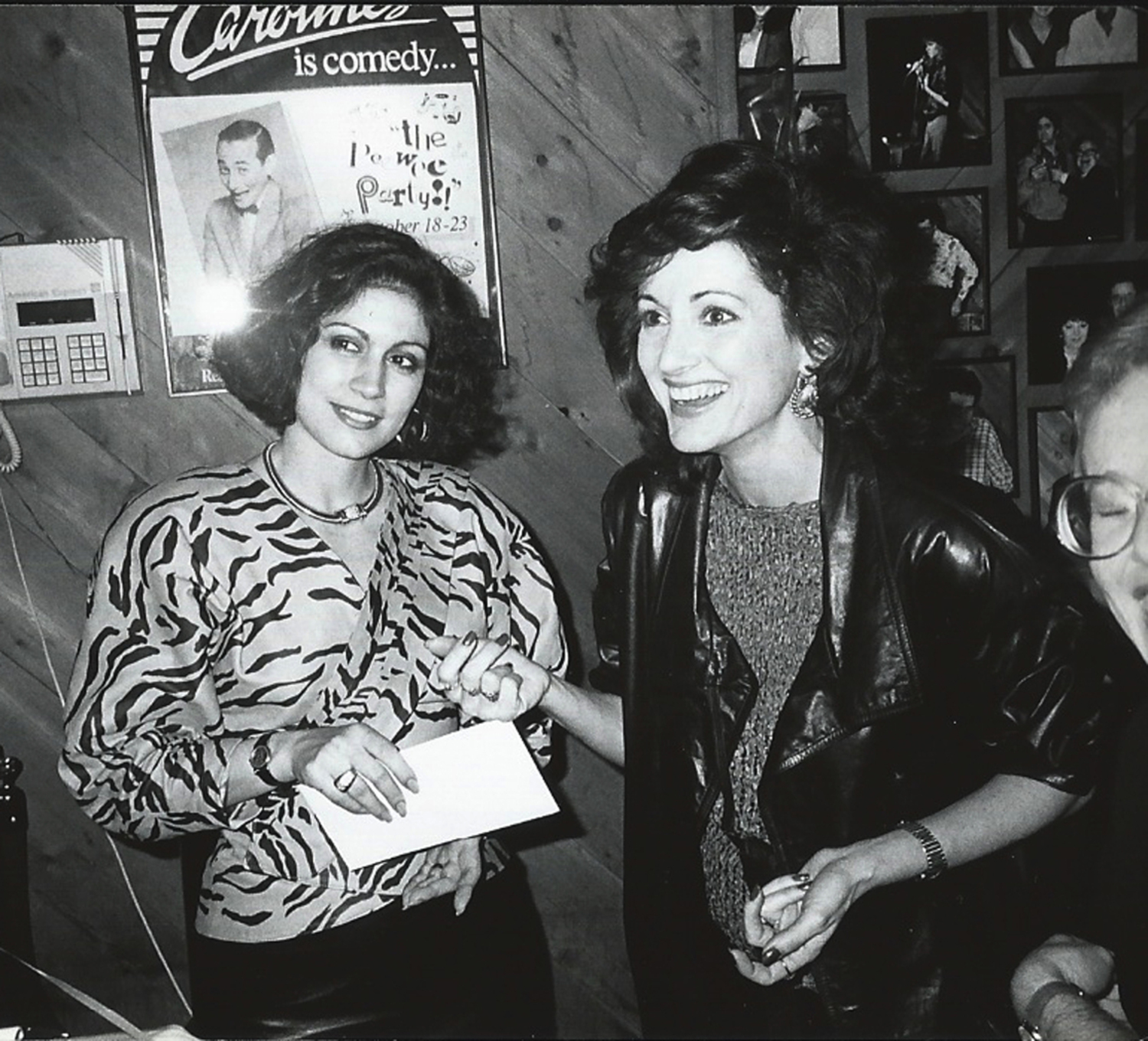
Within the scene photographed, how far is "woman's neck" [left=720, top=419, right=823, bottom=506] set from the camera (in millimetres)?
1061

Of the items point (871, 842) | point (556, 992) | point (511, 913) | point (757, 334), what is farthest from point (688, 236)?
point (556, 992)

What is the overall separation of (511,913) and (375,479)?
0.50 m

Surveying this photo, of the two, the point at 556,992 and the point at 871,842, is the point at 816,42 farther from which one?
the point at 556,992

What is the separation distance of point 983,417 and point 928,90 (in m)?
0.35

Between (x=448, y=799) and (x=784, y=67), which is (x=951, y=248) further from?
(x=448, y=799)

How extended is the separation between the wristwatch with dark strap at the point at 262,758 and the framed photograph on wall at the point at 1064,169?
927 millimetres

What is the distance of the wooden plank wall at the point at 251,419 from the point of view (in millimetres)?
1012

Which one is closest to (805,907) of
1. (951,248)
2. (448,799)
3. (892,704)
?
(892,704)

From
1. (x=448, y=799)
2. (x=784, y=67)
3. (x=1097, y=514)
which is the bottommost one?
(x=448, y=799)

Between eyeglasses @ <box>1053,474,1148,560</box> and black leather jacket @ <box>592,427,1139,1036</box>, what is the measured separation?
33mm

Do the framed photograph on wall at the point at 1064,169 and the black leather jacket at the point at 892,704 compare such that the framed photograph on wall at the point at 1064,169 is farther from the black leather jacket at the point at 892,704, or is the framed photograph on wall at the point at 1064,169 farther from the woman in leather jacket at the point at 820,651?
the black leather jacket at the point at 892,704

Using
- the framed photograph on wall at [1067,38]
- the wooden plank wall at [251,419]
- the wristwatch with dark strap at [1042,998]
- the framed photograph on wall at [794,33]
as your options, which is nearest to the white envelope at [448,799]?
the wooden plank wall at [251,419]

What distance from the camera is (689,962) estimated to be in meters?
1.15

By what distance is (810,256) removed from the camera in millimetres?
1012
